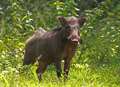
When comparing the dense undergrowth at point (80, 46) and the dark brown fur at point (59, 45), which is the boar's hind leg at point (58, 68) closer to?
the dark brown fur at point (59, 45)

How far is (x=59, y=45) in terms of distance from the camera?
32.5 ft

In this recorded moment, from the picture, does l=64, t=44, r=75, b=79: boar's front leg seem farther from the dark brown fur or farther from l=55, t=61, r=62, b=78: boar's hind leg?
l=55, t=61, r=62, b=78: boar's hind leg

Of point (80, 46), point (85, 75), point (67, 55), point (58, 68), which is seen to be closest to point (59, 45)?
point (67, 55)

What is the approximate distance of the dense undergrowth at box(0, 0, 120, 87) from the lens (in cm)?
998

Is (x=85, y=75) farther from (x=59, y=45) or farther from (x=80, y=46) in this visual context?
(x=80, y=46)

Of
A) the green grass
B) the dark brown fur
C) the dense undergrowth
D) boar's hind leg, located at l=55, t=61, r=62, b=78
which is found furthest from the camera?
the dense undergrowth

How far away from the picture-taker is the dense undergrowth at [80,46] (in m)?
9.98

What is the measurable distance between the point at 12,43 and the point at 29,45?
→ 2.89 feet

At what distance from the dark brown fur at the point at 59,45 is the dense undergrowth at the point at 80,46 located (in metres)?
0.26

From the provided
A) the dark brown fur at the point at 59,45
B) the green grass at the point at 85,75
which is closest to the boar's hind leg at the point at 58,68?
the dark brown fur at the point at 59,45

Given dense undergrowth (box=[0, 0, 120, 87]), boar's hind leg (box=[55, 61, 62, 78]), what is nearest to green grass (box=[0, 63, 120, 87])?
dense undergrowth (box=[0, 0, 120, 87])

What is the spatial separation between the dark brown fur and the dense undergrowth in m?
0.26

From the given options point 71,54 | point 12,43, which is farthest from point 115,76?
point 12,43

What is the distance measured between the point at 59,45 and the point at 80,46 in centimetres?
230
